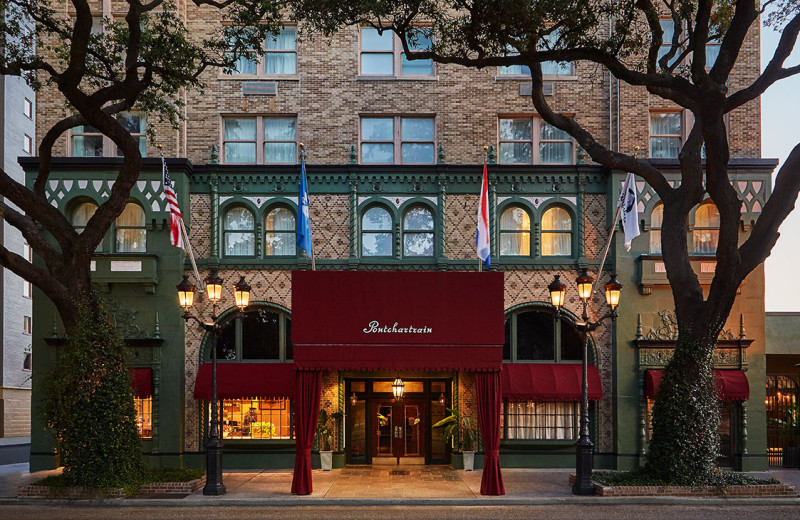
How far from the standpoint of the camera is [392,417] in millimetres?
21531

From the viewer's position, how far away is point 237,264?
21.1 m

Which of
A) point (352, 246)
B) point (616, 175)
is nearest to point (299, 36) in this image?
point (352, 246)

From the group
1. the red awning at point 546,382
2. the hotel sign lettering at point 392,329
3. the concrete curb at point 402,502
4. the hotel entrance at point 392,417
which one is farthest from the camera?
the hotel entrance at point 392,417

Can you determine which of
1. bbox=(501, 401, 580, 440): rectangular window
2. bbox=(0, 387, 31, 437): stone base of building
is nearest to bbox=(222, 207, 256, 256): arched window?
bbox=(501, 401, 580, 440): rectangular window

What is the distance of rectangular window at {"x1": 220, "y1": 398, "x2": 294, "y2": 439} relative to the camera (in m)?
21.0

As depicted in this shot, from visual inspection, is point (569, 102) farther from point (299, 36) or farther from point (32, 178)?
point (32, 178)

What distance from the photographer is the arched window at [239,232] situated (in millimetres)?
21453

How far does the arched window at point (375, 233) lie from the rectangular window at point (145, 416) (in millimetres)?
8034

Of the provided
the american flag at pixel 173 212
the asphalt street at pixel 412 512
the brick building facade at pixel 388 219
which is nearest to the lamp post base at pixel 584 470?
the asphalt street at pixel 412 512

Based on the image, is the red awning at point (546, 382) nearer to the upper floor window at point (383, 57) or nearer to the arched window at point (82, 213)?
the upper floor window at point (383, 57)

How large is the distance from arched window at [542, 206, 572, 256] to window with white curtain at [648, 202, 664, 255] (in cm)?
250

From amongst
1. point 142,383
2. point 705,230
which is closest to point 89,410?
point 142,383

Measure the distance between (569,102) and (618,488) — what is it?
11923 mm

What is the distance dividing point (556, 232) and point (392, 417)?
7.82m
